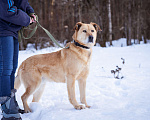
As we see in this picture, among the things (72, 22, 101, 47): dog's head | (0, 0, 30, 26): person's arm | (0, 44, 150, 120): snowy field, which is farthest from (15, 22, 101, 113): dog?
(0, 0, 30, 26): person's arm

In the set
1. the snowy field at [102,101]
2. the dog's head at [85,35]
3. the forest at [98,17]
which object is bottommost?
the snowy field at [102,101]

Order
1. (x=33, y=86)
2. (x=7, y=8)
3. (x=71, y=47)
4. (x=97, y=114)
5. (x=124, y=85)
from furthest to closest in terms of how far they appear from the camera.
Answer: (x=124, y=85) → (x=71, y=47) → (x=33, y=86) → (x=97, y=114) → (x=7, y=8)

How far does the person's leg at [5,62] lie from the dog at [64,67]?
2.06 ft

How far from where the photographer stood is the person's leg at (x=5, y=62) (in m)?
1.82

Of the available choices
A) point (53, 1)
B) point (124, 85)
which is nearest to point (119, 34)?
point (53, 1)

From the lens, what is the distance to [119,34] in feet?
Result: 72.9

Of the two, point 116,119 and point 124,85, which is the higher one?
point 116,119

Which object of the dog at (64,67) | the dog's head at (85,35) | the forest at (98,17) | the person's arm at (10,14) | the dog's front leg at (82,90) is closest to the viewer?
the person's arm at (10,14)

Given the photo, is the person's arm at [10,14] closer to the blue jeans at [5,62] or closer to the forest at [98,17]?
the blue jeans at [5,62]

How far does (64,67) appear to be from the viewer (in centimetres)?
258

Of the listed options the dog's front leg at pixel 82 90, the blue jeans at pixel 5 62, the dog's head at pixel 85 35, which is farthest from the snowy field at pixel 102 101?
the dog's head at pixel 85 35

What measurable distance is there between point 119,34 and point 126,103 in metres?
21.0

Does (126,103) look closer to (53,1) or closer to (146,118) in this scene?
(146,118)

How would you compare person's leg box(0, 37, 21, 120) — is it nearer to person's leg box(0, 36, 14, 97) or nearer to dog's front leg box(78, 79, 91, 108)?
person's leg box(0, 36, 14, 97)
